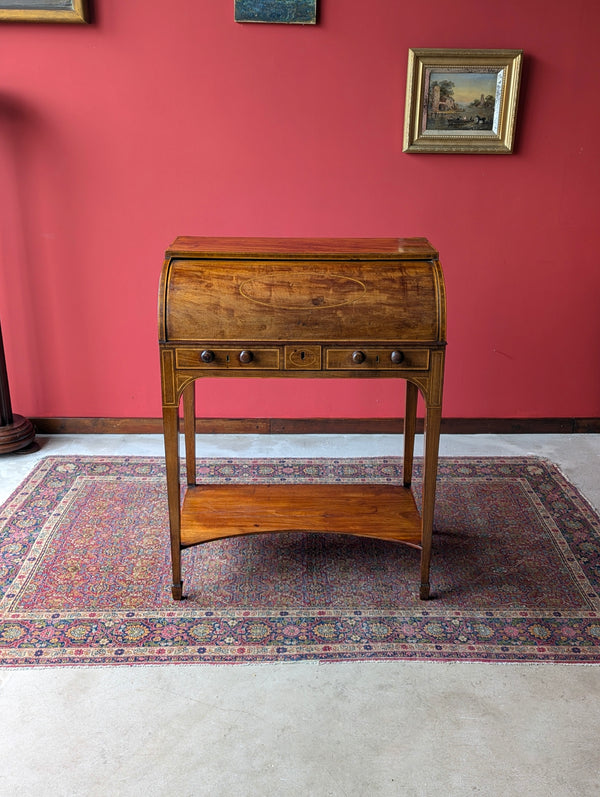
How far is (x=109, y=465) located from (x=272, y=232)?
4.71ft

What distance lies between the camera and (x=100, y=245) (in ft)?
12.9

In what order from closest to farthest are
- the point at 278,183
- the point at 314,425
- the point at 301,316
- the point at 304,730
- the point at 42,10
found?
the point at 304,730
the point at 301,316
the point at 42,10
the point at 278,183
the point at 314,425

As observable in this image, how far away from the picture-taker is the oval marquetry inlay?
8.21ft

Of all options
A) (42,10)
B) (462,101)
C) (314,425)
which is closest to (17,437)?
(314,425)

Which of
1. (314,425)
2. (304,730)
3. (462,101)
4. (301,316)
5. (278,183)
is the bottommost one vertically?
(304,730)

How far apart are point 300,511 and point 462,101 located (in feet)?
7.10

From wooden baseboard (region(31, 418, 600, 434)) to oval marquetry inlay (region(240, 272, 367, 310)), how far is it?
69.2 inches

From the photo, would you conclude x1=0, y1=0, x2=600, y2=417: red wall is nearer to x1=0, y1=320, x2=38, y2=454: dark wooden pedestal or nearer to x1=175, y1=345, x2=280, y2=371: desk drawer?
x1=0, y1=320, x2=38, y2=454: dark wooden pedestal

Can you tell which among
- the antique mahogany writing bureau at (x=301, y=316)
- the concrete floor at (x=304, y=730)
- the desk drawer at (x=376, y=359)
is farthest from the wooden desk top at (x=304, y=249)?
the concrete floor at (x=304, y=730)

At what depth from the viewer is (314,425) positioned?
4.22 meters

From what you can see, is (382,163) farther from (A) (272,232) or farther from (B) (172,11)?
(B) (172,11)

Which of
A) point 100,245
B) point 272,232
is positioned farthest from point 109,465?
point 272,232

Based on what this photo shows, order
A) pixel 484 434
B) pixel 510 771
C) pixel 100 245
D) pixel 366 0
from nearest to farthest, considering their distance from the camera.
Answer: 1. pixel 510 771
2. pixel 366 0
3. pixel 100 245
4. pixel 484 434

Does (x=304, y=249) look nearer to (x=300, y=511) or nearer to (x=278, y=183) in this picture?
(x=300, y=511)
